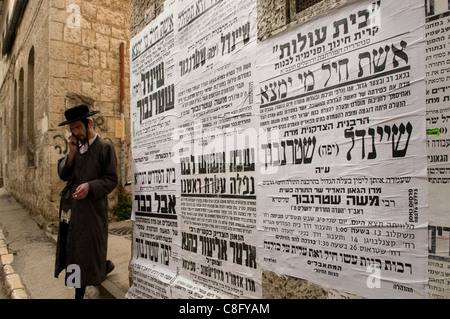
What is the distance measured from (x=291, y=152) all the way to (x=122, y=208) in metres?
5.32

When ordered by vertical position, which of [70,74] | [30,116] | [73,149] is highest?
[70,74]

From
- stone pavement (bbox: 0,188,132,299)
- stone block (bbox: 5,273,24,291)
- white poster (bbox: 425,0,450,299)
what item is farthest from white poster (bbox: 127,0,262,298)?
stone block (bbox: 5,273,24,291)

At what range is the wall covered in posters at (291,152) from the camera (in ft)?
3.64

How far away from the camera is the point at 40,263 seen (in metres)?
4.13

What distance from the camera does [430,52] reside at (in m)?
1.06

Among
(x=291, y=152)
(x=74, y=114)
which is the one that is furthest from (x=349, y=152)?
(x=74, y=114)

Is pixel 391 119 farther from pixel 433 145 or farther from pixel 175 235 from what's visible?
pixel 175 235

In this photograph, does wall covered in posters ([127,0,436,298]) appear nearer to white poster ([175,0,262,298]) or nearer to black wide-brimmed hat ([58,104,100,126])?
white poster ([175,0,262,298])

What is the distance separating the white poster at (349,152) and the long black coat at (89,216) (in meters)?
1.72

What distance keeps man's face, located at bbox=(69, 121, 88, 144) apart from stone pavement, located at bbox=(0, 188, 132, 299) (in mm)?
1565

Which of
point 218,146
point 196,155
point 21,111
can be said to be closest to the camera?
point 218,146

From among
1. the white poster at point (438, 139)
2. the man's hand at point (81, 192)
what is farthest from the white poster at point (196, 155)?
the white poster at point (438, 139)

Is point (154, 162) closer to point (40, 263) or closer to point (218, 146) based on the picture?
point (218, 146)
